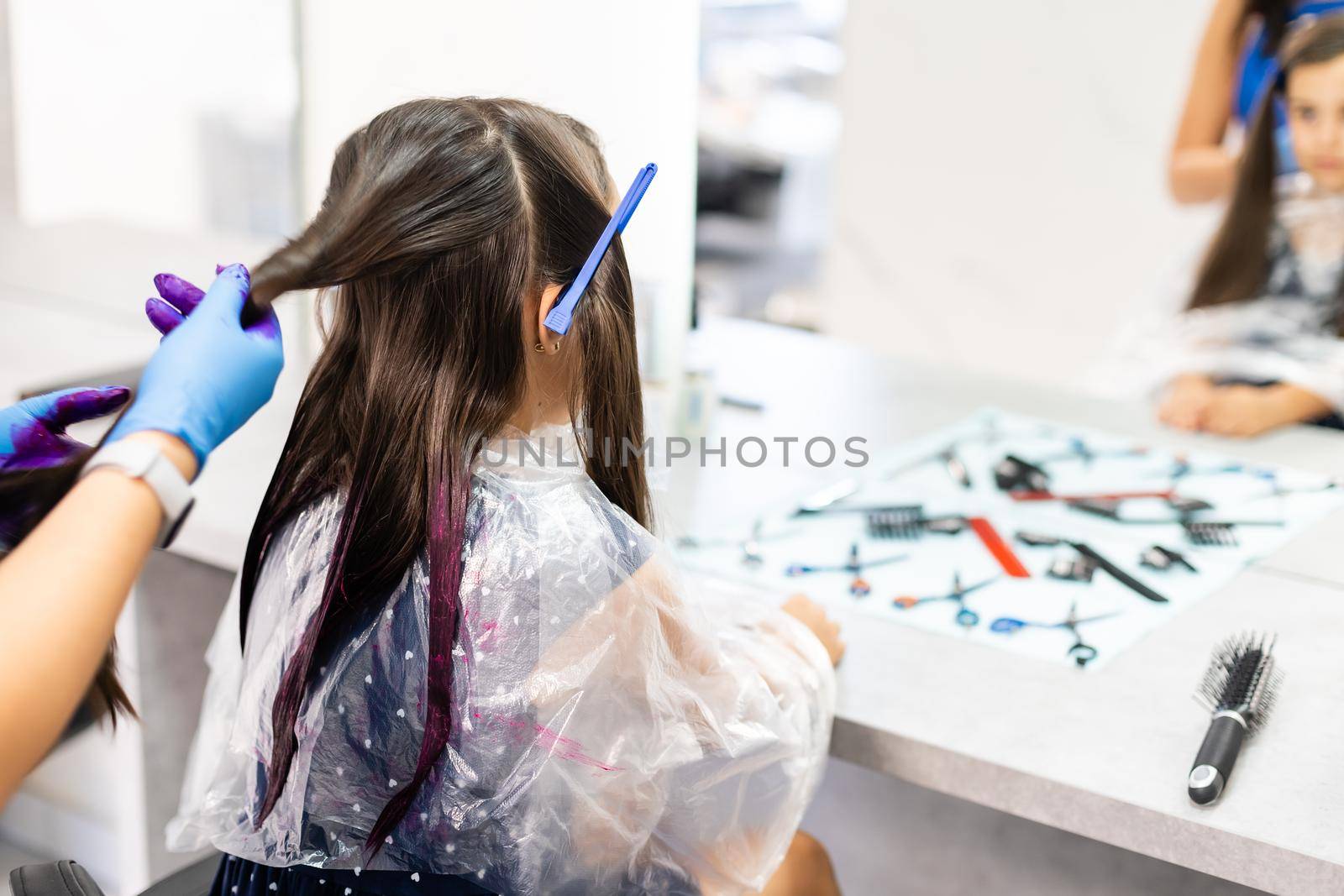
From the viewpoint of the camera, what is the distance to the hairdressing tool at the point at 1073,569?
1.24 metres

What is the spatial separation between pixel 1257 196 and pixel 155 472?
169 cm

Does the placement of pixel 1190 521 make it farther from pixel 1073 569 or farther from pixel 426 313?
pixel 426 313

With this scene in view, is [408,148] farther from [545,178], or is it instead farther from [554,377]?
[554,377]

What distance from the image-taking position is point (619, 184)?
119cm

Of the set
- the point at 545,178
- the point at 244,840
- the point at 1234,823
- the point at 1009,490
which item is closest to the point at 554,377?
the point at 545,178

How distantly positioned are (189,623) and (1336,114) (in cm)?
165

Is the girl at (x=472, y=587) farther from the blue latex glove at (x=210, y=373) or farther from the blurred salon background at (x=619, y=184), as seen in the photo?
the blurred salon background at (x=619, y=184)

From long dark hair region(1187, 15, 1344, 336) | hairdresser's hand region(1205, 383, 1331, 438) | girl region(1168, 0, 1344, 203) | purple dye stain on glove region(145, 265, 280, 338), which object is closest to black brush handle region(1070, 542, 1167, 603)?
hairdresser's hand region(1205, 383, 1331, 438)

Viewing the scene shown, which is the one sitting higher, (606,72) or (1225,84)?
(606,72)

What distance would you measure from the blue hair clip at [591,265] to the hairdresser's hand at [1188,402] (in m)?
1.12

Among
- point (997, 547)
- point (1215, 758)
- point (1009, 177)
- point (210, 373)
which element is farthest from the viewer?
point (1009, 177)

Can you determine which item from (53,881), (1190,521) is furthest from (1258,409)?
(53,881)

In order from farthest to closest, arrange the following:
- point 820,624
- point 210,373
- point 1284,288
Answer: point 1284,288 < point 820,624 < point 210,373

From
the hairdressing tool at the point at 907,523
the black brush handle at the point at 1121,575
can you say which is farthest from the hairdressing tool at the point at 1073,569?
the hairdressing tool at the point at 907,523
